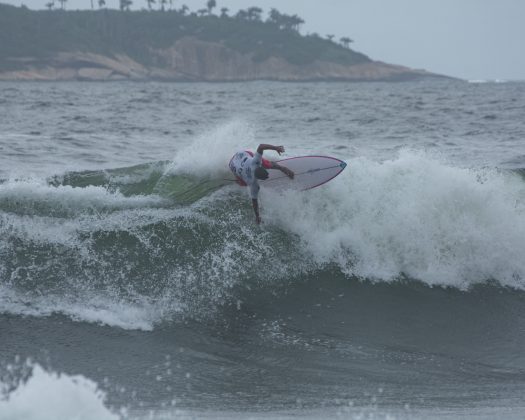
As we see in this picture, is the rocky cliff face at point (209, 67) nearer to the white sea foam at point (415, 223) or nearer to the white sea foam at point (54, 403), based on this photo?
the white sea foam at point (415, 223)

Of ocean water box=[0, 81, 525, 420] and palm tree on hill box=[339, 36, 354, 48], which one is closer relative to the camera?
ocean water box=[0, 81, 525, 420]

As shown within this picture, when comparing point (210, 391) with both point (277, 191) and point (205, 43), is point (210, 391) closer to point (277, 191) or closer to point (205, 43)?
point (277, 191)

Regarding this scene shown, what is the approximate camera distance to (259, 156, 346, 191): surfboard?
9.65m

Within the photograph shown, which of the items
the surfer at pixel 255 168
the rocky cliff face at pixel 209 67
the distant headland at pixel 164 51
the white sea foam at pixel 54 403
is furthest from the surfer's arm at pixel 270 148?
the rocky cliff face at pixel 209 67

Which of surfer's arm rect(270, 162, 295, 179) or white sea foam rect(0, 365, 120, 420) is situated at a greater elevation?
surfer's arm rect(270, 162, 295, 179)

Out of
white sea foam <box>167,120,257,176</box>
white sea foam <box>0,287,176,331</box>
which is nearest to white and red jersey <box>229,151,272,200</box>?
white sea foam <box>167,120,257,176</box>

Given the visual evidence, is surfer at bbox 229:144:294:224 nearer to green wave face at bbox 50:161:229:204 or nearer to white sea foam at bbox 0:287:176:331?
green wave face at bbox 50:161:229:204

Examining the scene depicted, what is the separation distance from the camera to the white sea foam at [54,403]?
186 inches

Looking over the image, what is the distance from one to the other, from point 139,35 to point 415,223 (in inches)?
4675

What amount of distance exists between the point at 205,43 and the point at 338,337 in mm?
118789

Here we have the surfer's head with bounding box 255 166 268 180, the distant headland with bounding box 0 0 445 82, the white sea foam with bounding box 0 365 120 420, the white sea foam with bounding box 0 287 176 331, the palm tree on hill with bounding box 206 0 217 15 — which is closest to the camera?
the white sea foam with bounding box 0 365 120 420

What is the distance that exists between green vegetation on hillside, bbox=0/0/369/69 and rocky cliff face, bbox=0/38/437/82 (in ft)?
6.49

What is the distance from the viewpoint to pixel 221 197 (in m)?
10.0

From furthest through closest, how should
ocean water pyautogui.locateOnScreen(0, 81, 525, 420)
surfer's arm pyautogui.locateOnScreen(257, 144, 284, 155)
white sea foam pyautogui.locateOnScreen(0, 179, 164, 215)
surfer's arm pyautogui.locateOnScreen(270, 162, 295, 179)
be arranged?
1. white sea foam pyautogui.locateOnScreen(0, 179, 164, 215)
2. surfer's arm pyautogui.locateOnScreen(270, 162, 295, 179)
3. surfer's arm pyautogui.locateOnScreen(257, 144, 284, 155)
4. ocean water pyautogui.locateOnScreen(0, 81, 525, 420)
